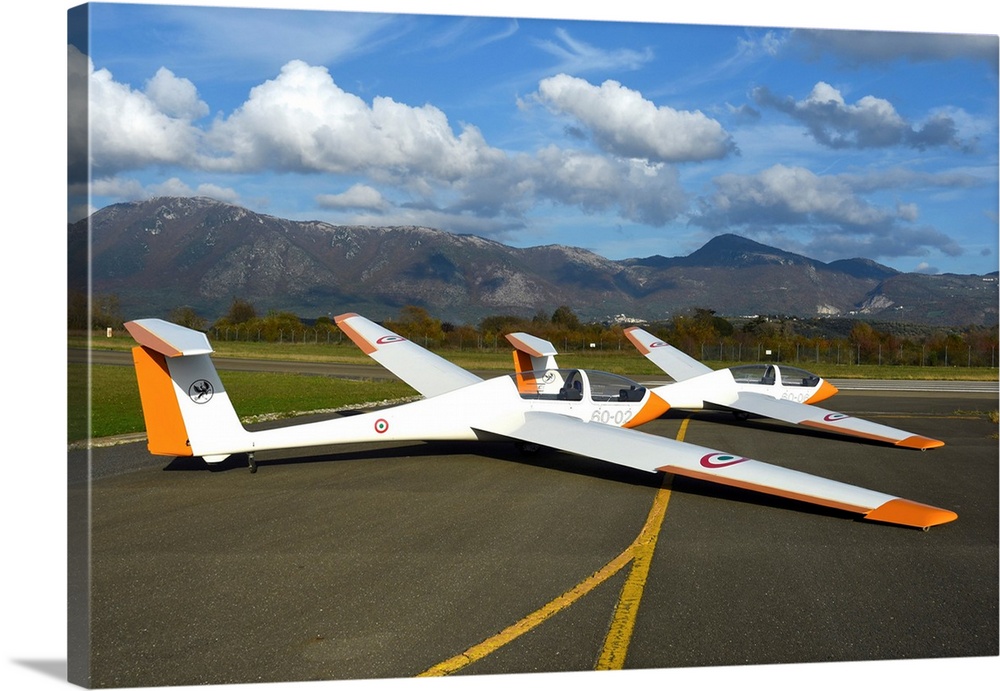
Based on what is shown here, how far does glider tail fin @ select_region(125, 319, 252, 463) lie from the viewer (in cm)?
1044

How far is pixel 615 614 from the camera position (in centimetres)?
645

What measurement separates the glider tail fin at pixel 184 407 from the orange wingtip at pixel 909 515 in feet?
28.4

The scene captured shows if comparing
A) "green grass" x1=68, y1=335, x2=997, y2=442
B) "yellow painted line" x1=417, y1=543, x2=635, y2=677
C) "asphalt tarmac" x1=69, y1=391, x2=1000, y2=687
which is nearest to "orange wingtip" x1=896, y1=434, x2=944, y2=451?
"asphalt tarmac" x1=69, y1=391, x2=1000, y2=687

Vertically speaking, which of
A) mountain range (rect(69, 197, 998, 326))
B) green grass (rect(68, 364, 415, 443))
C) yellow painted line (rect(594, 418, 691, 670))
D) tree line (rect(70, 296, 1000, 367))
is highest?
mountain range (rect(69, 197, 998, 326))

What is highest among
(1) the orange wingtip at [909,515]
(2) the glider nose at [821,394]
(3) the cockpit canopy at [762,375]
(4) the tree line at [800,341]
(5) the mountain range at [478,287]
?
(5) the mountain range at [478,287]

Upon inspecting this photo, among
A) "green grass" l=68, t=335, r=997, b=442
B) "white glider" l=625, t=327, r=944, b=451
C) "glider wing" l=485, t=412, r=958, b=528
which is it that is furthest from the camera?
"white glider" l=625, t=327, r=944, b=451

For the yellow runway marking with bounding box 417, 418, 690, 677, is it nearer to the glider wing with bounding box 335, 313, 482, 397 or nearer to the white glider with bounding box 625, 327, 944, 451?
the glider wing with bounding box 335, 313, 482, 397

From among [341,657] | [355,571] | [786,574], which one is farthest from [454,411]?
[341,657]

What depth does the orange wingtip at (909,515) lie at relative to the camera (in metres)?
8.82

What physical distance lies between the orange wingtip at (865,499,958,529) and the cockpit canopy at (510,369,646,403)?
20.4ft

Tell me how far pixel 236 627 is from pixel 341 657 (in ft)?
3.35

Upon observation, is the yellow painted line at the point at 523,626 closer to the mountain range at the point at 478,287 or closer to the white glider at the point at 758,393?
the white glider at the point at 758,393

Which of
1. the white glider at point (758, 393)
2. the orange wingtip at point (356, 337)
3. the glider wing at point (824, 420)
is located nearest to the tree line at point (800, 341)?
the white glider at point (758, 393)

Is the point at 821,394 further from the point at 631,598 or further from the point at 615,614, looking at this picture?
the point at 615,614
